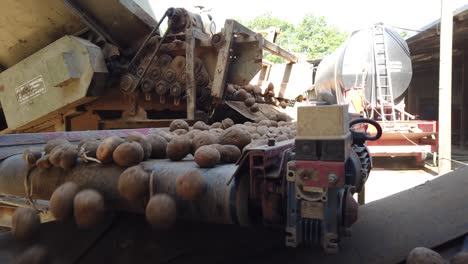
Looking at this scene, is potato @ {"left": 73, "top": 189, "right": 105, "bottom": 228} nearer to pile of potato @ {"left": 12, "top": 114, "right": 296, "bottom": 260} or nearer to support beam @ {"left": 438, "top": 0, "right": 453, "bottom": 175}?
pile of potato @ {"left": 12, "top": 114, "right": 296, "bottom": 260}

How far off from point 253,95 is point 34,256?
4104 millimetres

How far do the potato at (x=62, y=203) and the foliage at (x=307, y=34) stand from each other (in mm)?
30836

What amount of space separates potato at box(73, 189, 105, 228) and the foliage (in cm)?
3084

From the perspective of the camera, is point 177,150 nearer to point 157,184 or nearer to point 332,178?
point 157,184

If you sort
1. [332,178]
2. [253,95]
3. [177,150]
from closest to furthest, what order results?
[332,178], [177,150], [253,95]

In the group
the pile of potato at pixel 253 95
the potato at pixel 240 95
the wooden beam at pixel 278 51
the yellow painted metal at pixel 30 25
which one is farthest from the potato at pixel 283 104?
the yellow painted metal at pixel 30 25

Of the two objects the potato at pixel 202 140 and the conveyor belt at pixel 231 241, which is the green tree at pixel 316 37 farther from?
the potato at pixel 202 140

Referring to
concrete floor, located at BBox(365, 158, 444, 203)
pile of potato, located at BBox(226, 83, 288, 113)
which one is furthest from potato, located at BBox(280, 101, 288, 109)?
concrete floor, located at BBox(365, 158, 444, 203)

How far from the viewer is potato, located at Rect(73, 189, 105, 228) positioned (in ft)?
A: 5.02

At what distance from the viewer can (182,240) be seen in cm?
211

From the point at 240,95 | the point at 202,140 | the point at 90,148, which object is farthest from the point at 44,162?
the point at 240,95

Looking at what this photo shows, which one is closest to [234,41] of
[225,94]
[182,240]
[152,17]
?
[225,94]

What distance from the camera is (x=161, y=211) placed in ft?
4.83

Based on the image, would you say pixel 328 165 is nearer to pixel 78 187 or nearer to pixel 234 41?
pixel 78 187
